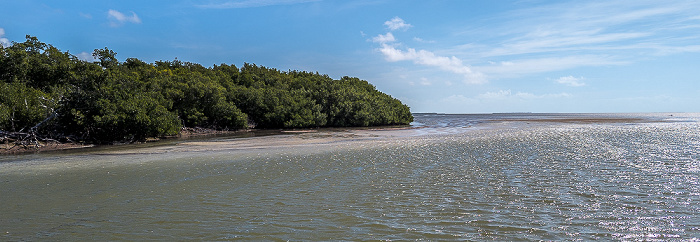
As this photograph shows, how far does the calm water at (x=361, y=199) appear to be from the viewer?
6.88 m

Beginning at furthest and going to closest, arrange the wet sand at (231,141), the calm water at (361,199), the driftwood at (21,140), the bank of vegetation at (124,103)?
the bank of vegetation at (124,103) → the driftwood at (21,140) → the wet sand at (231,141) → the calm water at (361,199)

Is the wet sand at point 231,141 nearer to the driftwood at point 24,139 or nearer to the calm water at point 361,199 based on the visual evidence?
the driftwood at point 24,139

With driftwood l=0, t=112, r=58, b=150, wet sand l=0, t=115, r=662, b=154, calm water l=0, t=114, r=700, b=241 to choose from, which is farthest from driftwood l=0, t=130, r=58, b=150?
calm water l=0, t=114, r=700, b=241

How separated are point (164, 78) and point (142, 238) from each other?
3599 cm

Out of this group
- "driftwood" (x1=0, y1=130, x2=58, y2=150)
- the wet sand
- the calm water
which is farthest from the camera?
"driftwood" (x1=0, y1=130, x2=58, y2=150)

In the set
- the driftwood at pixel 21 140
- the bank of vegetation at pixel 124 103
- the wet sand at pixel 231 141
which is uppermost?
the bank of vegetation at pixel 124 103

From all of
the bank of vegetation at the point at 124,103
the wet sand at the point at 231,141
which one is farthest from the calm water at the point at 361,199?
the bank of vegetation at the point at 124,103

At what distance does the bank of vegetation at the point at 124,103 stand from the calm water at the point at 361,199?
10.9 m

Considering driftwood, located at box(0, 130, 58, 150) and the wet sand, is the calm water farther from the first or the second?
driftwood, located at box(0, 130, 58, 150)

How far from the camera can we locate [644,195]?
9.02 meters

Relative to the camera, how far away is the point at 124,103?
26016mm

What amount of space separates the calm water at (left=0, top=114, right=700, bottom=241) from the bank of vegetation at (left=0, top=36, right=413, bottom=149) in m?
10.9

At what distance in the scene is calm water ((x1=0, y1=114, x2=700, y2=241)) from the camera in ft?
22.6

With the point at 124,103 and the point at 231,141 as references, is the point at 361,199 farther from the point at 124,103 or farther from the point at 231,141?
the point at 124,103
